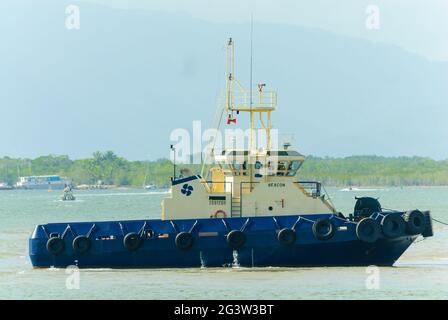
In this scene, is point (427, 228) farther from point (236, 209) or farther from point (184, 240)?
point (184, 240)

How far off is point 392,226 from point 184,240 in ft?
18.4

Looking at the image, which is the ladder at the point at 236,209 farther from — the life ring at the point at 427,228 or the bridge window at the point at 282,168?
the life ring at the point at 427,228

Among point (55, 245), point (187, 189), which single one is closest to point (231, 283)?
point (187, 189)

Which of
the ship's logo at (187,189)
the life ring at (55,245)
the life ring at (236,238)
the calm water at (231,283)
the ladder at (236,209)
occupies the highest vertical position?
the ship's logo at (187,189)

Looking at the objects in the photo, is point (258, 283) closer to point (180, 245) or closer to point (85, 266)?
point (180, 245)

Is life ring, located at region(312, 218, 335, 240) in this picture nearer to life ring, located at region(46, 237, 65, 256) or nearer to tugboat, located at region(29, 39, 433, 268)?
tugboat, located at region(29, 39, 433, 268)

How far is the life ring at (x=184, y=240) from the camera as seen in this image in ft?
106

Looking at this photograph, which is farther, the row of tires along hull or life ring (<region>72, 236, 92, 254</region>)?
life ring (<region>72, 236, 92, 254</region>)

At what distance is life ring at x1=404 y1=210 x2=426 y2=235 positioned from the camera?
32.4 m

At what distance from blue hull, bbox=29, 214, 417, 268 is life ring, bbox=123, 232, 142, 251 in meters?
0.13

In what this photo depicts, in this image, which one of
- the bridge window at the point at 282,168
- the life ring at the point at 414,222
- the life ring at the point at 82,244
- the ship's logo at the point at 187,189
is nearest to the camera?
the life ring at the point at 414,222

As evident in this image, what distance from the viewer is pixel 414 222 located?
32500mm

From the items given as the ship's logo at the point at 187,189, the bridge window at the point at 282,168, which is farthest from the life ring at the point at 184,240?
the bridge window at the point at 282,168

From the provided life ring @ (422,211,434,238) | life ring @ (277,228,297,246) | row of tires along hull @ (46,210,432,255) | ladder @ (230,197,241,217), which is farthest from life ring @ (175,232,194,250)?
life ring @ (422,211,434,238)
